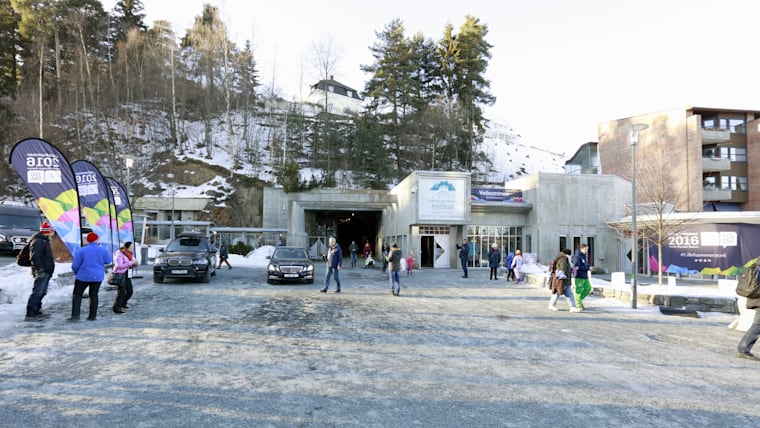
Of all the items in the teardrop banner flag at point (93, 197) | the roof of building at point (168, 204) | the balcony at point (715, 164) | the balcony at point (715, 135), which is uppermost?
the balcony at point (715, 135)

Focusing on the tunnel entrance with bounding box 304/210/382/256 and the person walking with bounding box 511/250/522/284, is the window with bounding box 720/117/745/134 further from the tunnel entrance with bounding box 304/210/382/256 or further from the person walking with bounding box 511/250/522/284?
the person walking with bounding box 511/250/522/284

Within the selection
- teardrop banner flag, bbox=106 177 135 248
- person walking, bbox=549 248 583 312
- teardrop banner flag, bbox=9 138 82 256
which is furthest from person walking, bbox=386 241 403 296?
teardrop banner flag, bbox=106 177 135 248

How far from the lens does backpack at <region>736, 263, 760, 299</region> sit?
21.0 feet

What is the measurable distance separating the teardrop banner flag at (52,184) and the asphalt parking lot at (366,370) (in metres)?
2.49

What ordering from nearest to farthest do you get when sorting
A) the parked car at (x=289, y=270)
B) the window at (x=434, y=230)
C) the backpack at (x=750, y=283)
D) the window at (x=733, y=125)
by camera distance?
1. the backpack at (x=750, y=283)
2. the parked car at (x=289, y=270)
3. the window at (x=434, y=230)
4. the window at (x=733, y=125)

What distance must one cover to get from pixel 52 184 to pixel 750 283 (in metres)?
15.4

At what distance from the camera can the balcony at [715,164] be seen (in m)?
36.9

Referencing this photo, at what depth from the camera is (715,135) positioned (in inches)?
1451

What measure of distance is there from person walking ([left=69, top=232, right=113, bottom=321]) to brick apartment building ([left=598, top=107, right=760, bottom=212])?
4128cm

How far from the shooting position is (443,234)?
26.5 m

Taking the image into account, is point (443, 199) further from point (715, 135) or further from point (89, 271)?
point (715, 135)

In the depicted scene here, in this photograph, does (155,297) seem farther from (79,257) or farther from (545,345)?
(545,345)

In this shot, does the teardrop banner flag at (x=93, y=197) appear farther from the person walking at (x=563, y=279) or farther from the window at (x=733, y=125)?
the window at (x=733, y=125)

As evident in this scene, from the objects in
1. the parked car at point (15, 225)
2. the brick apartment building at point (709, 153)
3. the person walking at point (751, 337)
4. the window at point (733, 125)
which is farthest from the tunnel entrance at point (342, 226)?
the window at point (733, 125)
